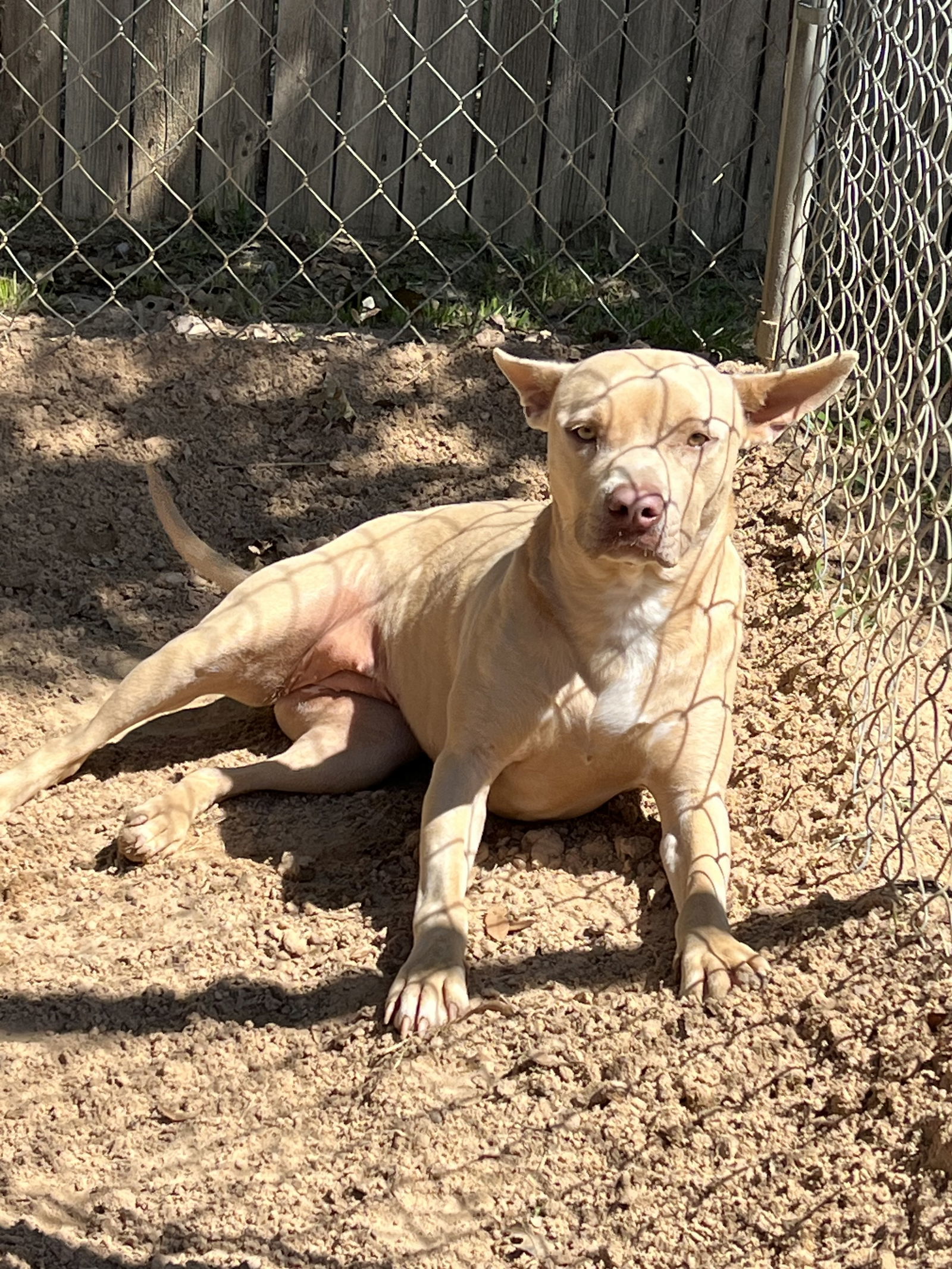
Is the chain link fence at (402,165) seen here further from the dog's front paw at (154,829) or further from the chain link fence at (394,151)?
the dog's front paw at (154,829)

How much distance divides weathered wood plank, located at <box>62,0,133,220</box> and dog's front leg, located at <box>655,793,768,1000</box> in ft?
13.8

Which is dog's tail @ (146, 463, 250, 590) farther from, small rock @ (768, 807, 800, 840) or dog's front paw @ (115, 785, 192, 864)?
small rock @ (768, 807, 800, 840)

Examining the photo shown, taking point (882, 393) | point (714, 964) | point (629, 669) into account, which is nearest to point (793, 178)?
point (882, 393)

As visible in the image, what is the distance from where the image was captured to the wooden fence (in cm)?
675

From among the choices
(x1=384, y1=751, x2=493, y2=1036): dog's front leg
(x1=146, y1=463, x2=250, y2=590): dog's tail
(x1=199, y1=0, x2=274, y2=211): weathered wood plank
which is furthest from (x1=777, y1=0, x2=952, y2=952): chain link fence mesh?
(x1=199, y1=0, x2=274, y2=211): weathered wood plank

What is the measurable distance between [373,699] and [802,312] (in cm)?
216

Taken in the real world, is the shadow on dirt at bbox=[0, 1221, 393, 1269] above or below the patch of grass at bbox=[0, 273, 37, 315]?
below

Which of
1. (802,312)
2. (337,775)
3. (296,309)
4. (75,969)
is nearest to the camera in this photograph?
(75,969)

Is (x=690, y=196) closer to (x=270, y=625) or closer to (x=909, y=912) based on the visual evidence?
(x=270, y=625)

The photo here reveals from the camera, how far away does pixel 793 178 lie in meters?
5.26

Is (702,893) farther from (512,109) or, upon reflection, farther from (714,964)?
(512,109)

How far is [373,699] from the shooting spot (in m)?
4.68

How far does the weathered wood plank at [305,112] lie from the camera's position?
22.1 feet

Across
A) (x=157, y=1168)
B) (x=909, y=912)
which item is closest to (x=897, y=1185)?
(x=909, y=912)
